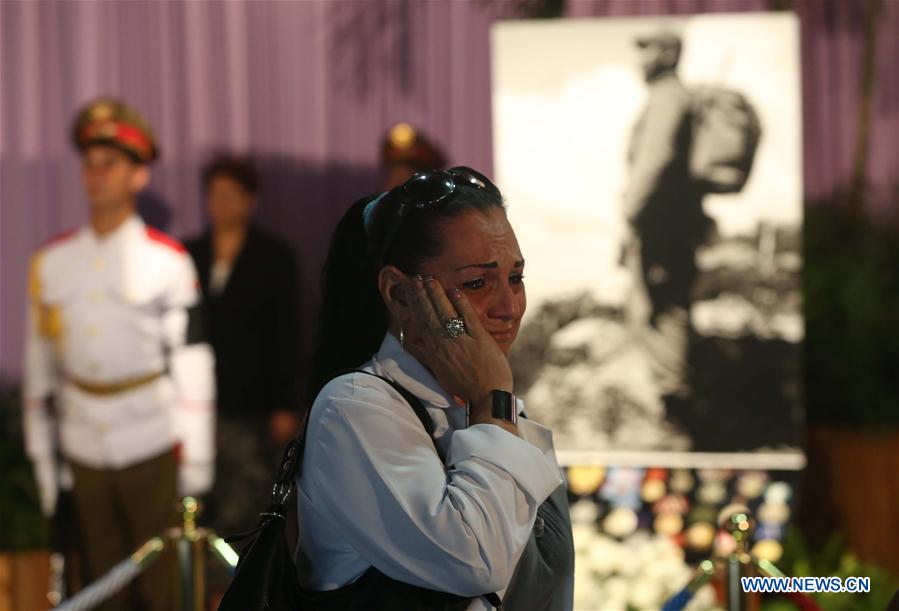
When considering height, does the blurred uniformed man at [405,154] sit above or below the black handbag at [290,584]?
above

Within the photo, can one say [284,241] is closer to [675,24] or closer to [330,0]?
[330,0]

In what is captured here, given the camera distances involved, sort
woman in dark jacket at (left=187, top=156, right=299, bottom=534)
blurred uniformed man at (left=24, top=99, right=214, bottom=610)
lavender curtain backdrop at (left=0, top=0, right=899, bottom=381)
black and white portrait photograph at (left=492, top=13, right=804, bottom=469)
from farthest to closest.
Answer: lavender curtain backdrop at (left=0, top=0, right=899, bottom=381), woman in dark jacket at (left=187, top=156, right=299, bottom=534), blurred uniformed man at (left=24, top=99, right=214, bottom=610), black and white portrait photograph at (left=492, top=13, right=804, bottom=469)

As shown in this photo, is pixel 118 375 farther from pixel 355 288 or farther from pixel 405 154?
pixel 355 288

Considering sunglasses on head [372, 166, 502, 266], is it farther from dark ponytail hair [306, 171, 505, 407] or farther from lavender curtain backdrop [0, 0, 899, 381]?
lavender curtain backdrop [0, 0, 899, 381]

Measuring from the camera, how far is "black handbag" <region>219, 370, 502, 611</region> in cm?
164

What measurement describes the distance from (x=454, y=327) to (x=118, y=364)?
367 cm

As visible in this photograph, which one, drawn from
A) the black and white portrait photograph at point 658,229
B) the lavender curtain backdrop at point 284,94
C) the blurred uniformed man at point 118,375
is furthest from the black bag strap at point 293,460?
the lavender curtain backdrop at point 284,94

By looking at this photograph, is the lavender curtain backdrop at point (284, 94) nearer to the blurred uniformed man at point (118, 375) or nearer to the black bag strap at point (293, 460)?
the blurred uniformed man at point (118, 375)

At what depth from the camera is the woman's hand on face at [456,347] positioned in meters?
1.73

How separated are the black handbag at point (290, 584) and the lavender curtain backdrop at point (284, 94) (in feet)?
15.2

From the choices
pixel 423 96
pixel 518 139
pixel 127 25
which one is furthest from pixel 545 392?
pixel 127 25

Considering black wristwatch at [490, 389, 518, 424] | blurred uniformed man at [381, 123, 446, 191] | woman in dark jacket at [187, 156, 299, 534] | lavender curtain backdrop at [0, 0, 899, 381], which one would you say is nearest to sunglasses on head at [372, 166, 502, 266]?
black wristwatch at [490, 389, 518, 424]

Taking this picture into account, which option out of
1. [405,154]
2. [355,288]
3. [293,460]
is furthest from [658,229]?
[293,460]

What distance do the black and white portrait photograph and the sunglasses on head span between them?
9.44 ft
